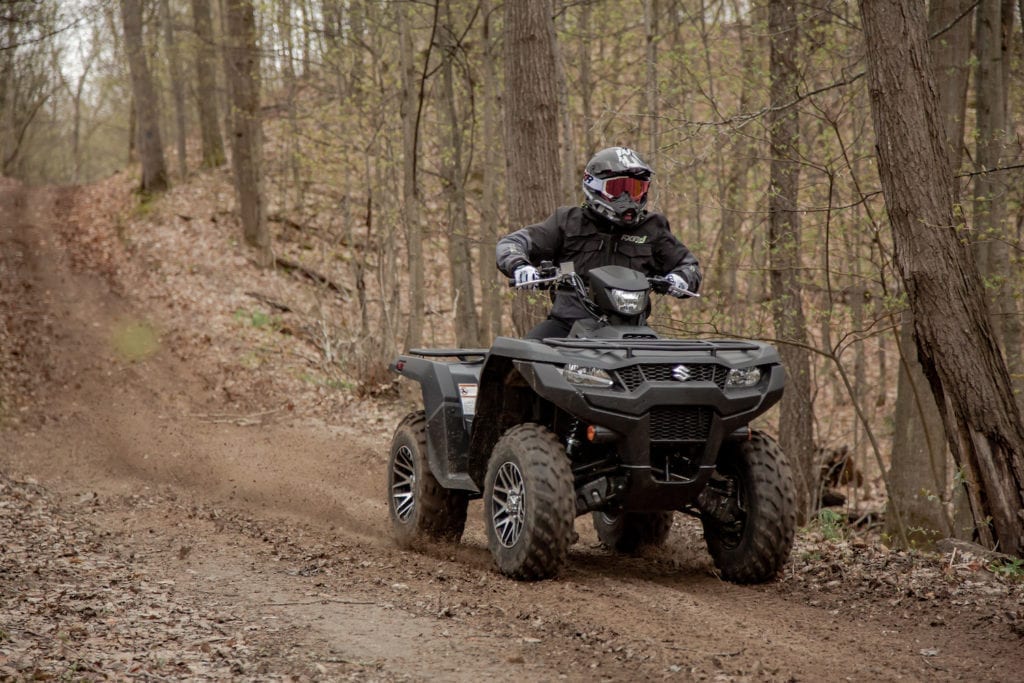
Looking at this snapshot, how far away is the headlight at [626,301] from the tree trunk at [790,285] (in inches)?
228

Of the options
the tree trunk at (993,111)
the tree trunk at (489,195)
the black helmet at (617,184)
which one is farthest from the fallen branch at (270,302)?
the black helmet at (617,184)

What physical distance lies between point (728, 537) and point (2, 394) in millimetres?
10367

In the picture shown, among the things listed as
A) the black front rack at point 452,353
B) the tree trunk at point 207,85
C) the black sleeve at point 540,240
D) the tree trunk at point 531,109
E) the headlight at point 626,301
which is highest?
the tree trunk at point 207,85

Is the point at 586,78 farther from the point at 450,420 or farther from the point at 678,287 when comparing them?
the point at 678,287

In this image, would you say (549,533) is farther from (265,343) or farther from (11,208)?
(11,208)

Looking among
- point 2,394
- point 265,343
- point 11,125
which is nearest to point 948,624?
point 2,394

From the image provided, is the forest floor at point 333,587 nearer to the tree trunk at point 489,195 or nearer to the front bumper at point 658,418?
the front bumper at point 658,418

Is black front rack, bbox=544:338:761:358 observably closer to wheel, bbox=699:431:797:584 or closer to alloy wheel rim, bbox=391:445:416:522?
wheel, bbox=699:431:797:584

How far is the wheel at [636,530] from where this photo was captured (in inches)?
284

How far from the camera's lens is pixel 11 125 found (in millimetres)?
41375

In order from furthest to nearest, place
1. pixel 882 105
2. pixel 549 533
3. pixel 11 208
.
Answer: pixel 11 208 → pixel 882 105 → pixel 549 533

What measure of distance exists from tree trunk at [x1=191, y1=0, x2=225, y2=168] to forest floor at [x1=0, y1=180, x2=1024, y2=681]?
13.2m

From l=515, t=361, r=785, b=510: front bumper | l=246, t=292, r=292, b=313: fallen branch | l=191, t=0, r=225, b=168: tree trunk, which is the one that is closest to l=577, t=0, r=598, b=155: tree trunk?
l=246, t=292, r=292, b=313: fallen branch

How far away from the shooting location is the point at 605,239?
6.46 m
